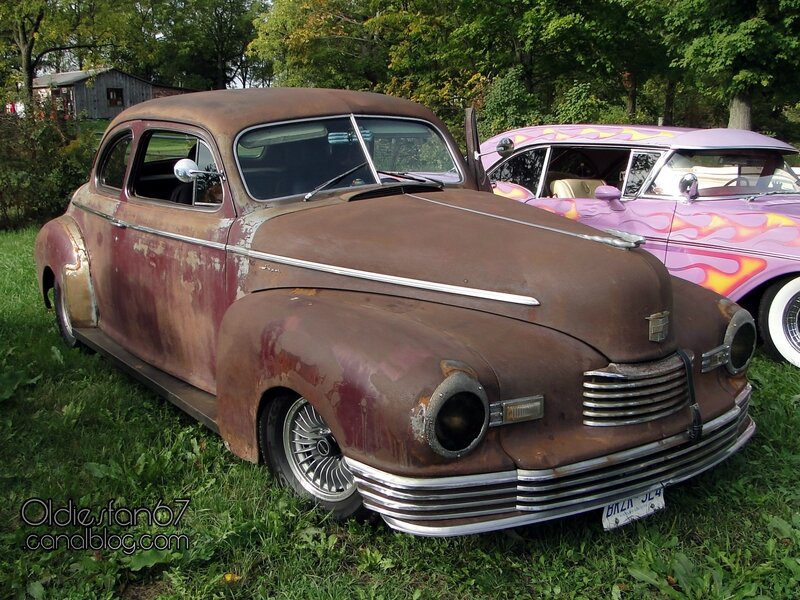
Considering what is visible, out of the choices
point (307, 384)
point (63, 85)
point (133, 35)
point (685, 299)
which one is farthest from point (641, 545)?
point (63, 85)

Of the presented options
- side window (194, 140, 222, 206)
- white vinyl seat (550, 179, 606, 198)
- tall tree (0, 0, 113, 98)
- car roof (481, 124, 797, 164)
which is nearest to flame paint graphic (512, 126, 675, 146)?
car roof (481, 124, 797, 164)

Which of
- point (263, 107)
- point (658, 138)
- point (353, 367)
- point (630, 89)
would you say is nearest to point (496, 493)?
point (353, 367)

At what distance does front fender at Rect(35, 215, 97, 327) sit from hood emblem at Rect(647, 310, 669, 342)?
146 inches

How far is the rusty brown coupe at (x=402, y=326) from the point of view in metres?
2.50

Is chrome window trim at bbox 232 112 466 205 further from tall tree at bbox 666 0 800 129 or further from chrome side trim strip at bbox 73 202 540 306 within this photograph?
tall tree at bbox 666 0 800 129

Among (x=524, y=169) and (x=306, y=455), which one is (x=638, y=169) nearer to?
(x=524, y=169)

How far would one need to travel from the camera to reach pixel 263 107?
12.9ft

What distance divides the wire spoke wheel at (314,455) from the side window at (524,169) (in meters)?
4.42

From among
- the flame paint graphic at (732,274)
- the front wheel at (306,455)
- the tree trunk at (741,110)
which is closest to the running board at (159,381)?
the front wheel at (306,455)

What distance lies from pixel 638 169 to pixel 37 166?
362 inches

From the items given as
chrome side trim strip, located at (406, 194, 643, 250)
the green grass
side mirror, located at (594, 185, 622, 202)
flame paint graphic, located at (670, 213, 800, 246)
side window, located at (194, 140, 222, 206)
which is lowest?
the green grass

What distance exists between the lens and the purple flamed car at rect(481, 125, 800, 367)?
5.12m

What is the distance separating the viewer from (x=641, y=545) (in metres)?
2.92

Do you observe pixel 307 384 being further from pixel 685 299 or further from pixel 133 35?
pixel 133 35
